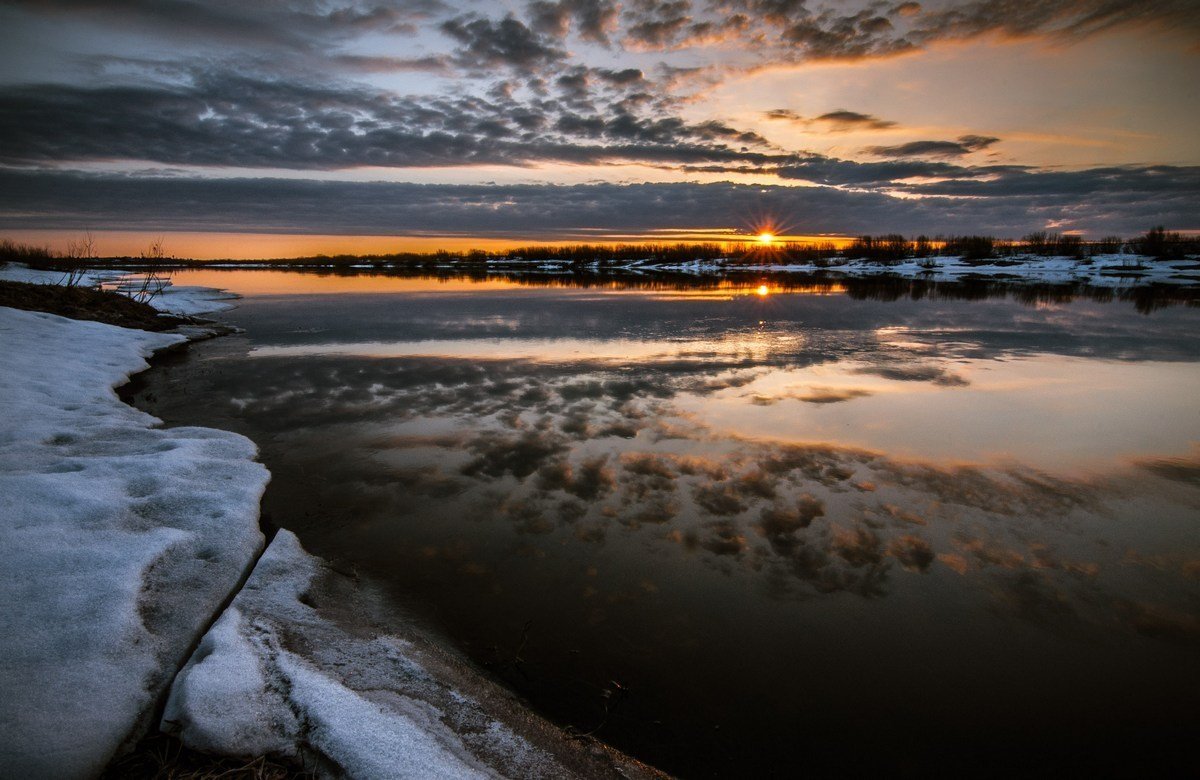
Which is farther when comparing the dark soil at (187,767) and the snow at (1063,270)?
the snow at (1063,270)

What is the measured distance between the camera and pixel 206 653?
11.7 feet

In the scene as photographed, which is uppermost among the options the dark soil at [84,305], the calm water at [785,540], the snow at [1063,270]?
the snow at [1063,270]

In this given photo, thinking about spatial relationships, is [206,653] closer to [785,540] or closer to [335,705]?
[335,705]

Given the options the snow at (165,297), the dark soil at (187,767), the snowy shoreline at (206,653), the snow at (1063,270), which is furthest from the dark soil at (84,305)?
the snow at (1063,270)

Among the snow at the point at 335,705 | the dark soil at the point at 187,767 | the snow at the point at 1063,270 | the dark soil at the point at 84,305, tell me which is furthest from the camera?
the snow at the point at 1063,270

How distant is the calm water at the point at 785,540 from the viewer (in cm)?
368

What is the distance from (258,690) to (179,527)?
2659 millimetres

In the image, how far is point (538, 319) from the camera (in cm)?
2447

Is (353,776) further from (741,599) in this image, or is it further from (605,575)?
(741,599)

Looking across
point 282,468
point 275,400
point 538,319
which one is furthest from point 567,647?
point 538,319

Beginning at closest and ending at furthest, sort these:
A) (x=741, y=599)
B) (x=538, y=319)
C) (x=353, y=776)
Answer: (x=353, y=776) → (x=741, y=599) → (x=538, y=319)

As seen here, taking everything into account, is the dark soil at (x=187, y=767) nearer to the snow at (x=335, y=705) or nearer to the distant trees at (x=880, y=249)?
the snow at (x=335, y=705)

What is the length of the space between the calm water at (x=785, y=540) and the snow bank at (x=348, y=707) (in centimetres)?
36

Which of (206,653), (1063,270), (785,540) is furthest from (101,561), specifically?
(1063,270)
